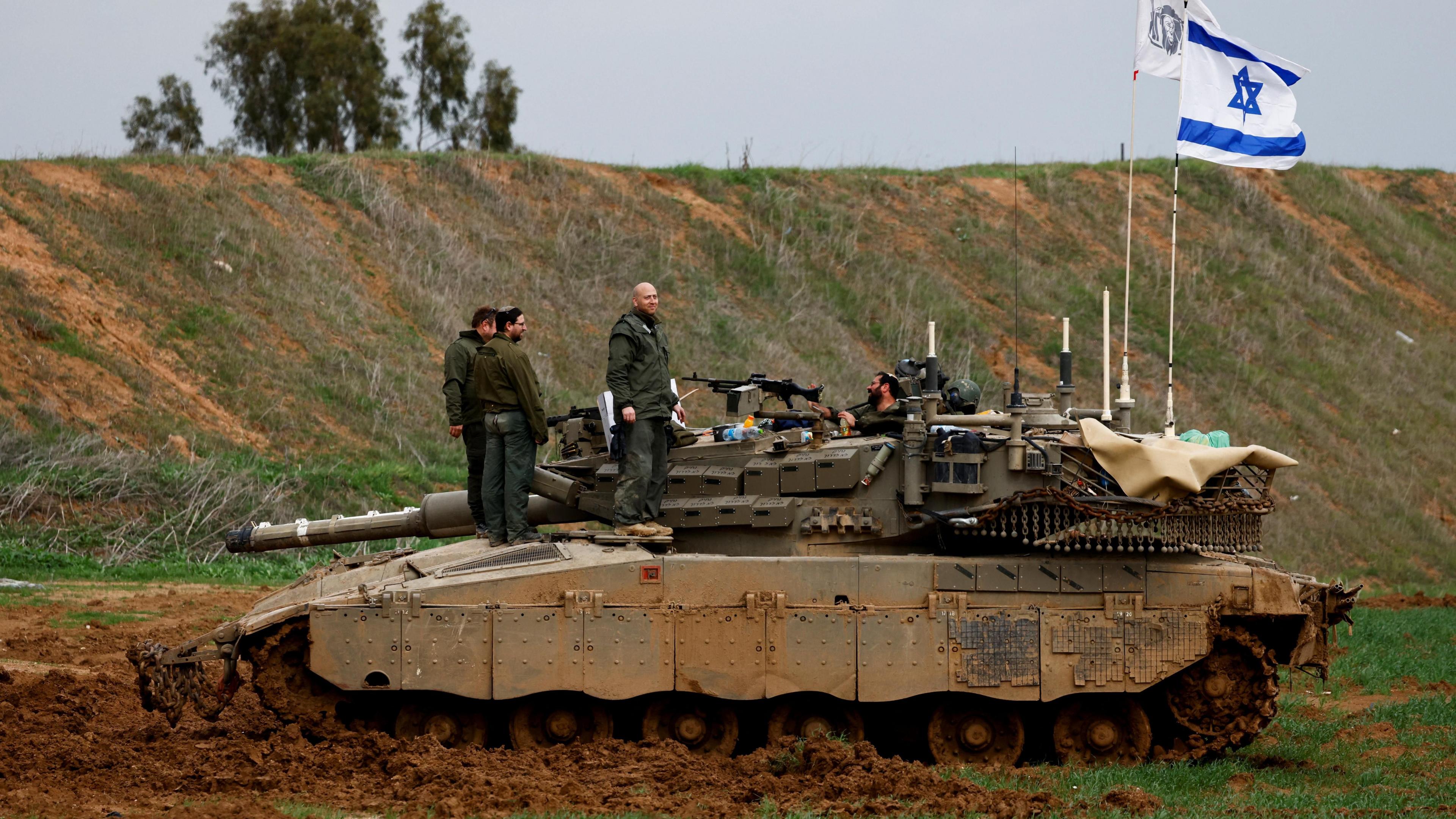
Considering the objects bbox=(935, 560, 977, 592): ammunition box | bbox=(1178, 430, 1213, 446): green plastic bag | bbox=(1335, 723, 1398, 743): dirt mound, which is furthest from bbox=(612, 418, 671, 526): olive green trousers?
bbox=(1335, 723, 1398, 743): dirt mound

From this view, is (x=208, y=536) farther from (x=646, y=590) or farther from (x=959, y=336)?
(x=959, y=336)

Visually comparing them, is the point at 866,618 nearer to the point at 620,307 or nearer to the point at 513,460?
the point at 513,460

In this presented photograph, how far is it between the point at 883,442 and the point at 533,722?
11.5 ft

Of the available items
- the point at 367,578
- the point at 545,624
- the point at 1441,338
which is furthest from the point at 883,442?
the point at 1441,338

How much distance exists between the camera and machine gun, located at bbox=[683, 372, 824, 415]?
43.1 ft

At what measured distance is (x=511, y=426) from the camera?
Result: 12.5 meters

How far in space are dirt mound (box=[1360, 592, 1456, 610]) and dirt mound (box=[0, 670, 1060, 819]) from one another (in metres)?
14.7

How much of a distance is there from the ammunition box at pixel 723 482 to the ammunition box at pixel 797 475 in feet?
1.26

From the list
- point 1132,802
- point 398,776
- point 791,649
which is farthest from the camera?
point 791,649

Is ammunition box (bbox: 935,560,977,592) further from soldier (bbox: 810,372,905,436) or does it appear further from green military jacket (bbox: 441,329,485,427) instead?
green military jacket (bbox: 441,329,485,427)

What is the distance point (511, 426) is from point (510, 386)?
0.33m

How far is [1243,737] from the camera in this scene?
39.4ft

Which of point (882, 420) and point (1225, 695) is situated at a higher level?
point (882, 420)

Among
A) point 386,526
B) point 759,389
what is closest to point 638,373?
point 759,389
